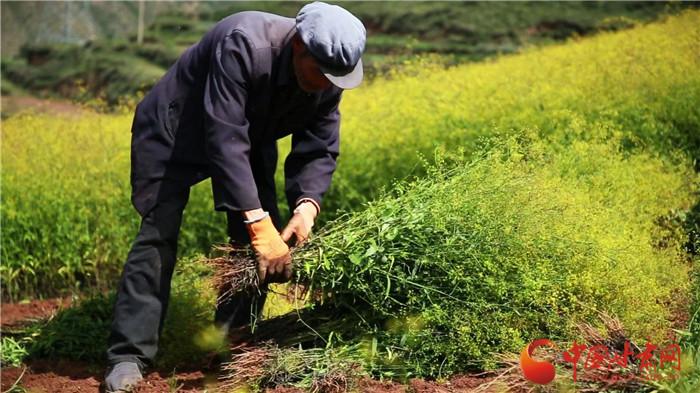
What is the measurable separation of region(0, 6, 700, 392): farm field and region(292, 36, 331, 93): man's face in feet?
1.66

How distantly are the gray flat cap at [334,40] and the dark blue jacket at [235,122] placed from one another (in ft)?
0.54

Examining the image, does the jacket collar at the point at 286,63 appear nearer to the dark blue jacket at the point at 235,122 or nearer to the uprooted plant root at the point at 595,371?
the dark blue jacket at the point at 235,122

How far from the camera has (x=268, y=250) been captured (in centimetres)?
317

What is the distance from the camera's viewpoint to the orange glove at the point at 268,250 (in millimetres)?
3168

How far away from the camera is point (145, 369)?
3.78m

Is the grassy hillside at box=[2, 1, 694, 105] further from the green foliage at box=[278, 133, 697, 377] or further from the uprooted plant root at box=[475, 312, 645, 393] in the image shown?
the uprooted plant root at box=[475, 312, 645, 393]

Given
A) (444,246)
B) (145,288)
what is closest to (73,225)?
(145,288)

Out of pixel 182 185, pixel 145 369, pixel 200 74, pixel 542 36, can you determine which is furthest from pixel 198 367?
pixel 542 36

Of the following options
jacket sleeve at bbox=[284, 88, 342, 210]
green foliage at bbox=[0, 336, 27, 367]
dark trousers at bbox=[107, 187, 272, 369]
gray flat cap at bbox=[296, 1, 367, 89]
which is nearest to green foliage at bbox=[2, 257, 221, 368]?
green foliage at bbox=[0, 336, 27, 367]

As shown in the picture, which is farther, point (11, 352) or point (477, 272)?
point (11, 352)

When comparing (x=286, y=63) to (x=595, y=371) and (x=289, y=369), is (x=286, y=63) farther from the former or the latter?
(x=595, y=371)

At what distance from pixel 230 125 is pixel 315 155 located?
0.60 m

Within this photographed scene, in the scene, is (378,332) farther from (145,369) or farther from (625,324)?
(145,369)

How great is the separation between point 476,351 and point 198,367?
1.39 meters
